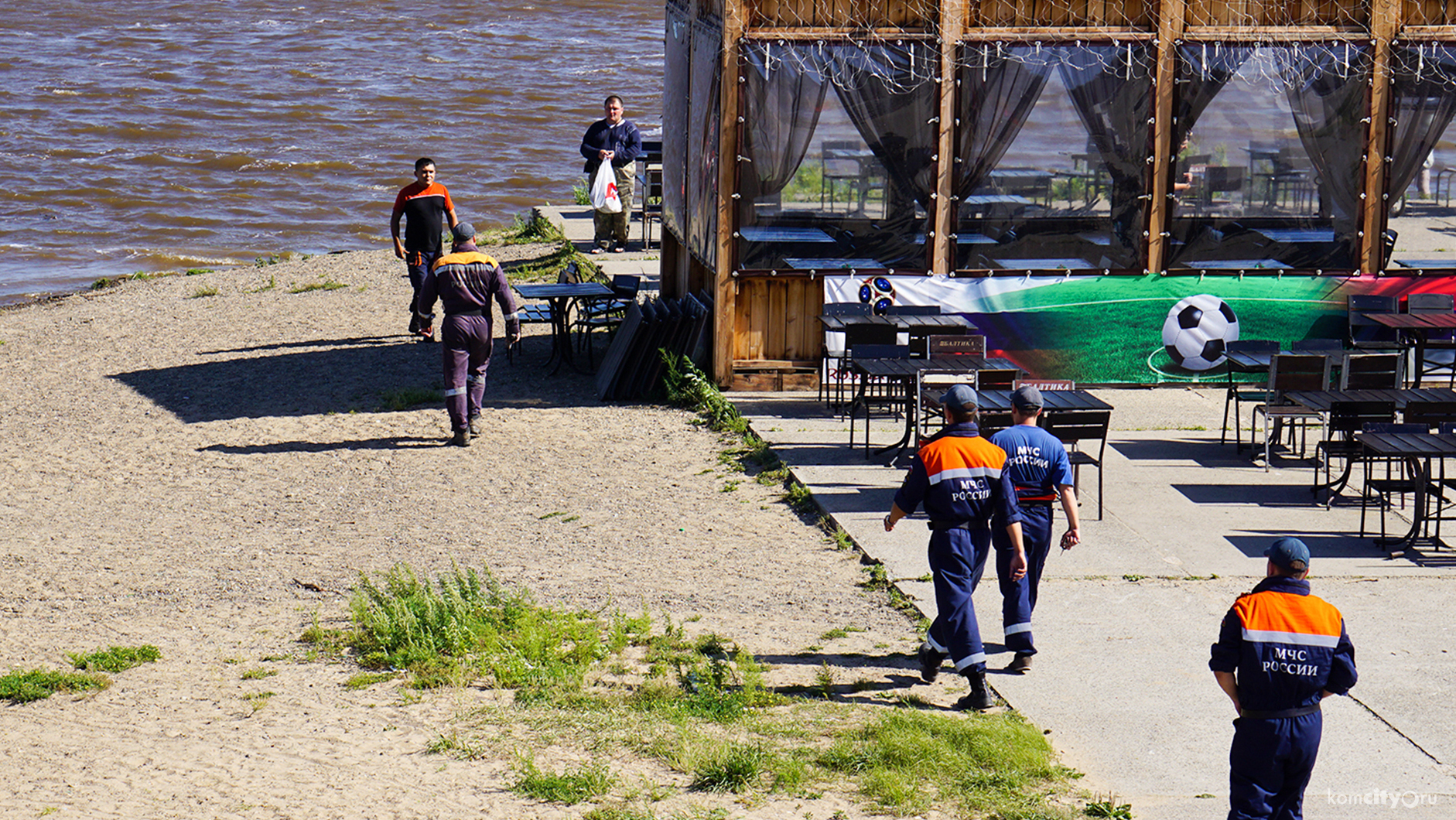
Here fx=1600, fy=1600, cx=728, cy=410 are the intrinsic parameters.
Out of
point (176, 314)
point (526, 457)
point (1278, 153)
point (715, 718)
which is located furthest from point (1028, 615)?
point (176, 314)

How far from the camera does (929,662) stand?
24.8 feet

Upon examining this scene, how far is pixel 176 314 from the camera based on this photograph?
18.7 m

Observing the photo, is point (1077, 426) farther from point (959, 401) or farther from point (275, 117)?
point (275, 117)

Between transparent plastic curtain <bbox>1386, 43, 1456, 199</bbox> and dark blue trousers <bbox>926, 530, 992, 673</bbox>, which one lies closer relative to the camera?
dark blue trousers <bbox>926, 530, 992, 673</bbox>

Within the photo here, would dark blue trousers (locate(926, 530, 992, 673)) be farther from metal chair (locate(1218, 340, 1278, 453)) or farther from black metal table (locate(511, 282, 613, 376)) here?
black metal table (locate(511, 282, 613, 376))

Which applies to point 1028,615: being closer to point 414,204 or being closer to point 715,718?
point 715,718

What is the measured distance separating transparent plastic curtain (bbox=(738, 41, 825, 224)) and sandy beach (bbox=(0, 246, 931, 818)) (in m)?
2.06

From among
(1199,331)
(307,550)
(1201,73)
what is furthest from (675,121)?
(307,550)

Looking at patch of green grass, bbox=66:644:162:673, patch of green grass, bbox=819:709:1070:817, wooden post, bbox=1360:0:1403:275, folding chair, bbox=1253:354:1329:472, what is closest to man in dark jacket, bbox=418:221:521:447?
patch of green grass, bbox=66:644:162:673

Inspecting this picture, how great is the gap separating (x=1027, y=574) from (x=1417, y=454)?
10.4ft

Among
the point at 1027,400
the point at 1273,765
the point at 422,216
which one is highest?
the point at 422,216

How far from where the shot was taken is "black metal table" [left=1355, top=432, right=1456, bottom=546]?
9.35 m

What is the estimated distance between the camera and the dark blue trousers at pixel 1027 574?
7.49 metres

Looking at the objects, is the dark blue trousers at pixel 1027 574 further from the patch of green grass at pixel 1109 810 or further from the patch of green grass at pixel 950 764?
the patch of green grass at pixel 1109 810
